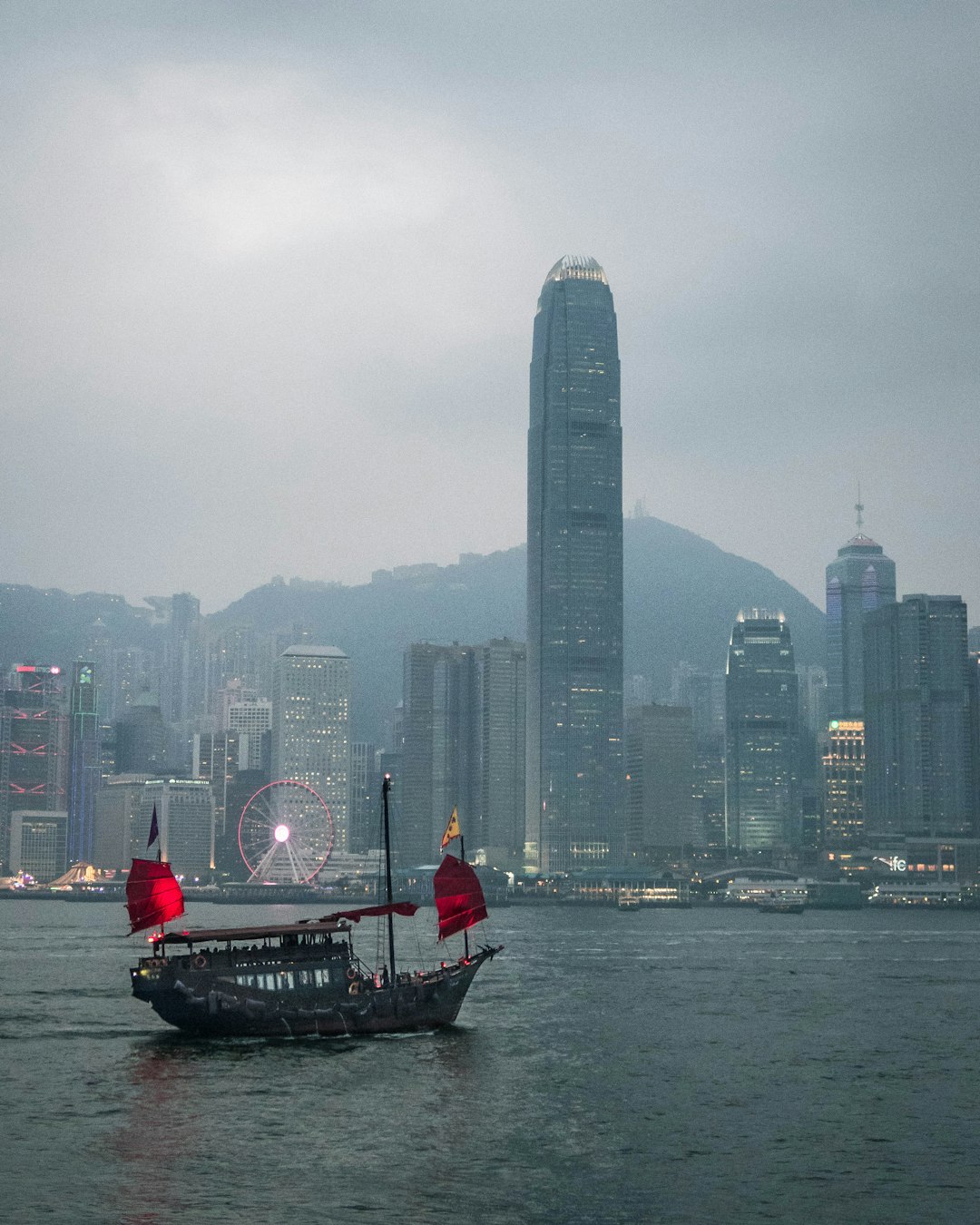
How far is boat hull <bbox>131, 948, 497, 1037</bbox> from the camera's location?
91375 mm

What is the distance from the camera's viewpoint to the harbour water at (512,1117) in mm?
59125

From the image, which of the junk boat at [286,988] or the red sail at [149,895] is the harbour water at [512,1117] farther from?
the red sail at [149,895]

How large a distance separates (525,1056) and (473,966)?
9.63 metres

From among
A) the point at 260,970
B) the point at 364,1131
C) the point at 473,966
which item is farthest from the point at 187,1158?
the point at 473,966

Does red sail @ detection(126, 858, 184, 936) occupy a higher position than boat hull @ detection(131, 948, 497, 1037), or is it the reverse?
red sail @ detection(126, 858, 184, 936)

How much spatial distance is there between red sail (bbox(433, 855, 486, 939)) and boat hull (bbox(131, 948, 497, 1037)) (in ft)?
14.1

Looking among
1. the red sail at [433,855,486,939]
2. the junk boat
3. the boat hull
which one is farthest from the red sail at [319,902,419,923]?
the boat hull

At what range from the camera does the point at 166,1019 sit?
308ft

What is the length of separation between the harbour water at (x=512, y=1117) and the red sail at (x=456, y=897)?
6342 millimetres

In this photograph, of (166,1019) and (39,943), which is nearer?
(166,1019)

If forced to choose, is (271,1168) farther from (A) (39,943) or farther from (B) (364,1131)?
(A) (39,943)

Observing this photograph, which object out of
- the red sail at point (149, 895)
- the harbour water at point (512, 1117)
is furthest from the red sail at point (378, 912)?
the red sail at point (149, 895)

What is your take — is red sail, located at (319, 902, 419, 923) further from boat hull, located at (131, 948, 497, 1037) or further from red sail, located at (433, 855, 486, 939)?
boat hull, located at (131, 948, 497, 1037)

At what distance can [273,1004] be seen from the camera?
92.2m
